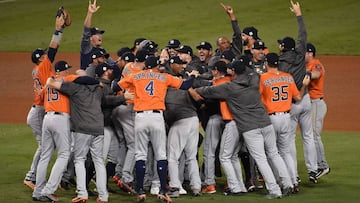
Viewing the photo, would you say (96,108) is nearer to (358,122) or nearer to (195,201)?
(195,201)

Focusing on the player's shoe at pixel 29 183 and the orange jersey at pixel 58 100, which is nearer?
the orange jersey at pixel 58 100

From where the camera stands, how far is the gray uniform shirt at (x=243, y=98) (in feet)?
36.6

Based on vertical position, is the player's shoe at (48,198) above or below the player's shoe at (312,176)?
above

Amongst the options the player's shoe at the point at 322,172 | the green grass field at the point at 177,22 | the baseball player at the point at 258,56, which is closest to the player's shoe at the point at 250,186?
the player's shoe at the point at 322,172

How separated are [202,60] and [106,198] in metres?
2.65

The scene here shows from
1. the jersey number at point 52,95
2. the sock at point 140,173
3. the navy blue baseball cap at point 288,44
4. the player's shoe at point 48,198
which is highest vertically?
the navy blue baseball cap at point 288,44

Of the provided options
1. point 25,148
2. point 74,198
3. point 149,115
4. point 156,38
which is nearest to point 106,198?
point 74,198

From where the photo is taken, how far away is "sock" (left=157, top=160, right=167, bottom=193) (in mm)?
10953

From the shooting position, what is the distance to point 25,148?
14.4 metres

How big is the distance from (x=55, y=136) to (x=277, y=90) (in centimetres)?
284

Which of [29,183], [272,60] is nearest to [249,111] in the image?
[272,60]

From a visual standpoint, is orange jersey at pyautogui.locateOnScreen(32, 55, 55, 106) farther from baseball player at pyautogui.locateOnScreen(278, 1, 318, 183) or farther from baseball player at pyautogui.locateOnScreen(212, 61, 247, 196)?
baseball player at pyautogui.locateOnScreen(278, 1, 318, 183)

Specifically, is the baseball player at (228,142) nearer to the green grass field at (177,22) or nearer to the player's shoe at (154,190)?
the player's shoe at (154,190)

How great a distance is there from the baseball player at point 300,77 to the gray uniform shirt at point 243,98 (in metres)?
0.86
